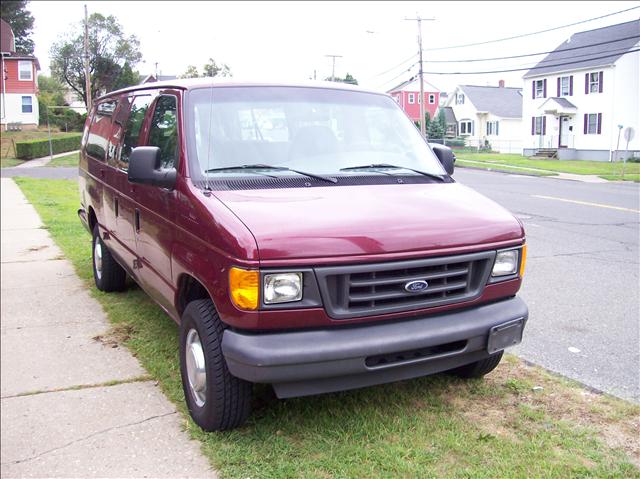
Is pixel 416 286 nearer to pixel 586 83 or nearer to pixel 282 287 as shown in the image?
pixel 282 287

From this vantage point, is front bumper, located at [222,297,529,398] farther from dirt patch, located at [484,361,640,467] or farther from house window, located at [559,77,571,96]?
house window, located at [559,77,571,96]

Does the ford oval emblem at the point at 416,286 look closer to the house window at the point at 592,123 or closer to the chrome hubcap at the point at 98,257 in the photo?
the chrome hubcap at the point at 98,257

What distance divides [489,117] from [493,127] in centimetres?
110

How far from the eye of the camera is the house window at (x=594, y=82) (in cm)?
3466

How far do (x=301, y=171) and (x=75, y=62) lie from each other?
3034 inches

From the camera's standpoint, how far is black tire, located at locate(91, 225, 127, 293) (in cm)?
640

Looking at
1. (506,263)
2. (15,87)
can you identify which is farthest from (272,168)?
(15,87)

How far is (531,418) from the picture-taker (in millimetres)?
3689

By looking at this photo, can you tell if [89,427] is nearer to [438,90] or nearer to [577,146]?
[577,146]

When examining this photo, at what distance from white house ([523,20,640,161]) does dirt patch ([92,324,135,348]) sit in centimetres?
2421

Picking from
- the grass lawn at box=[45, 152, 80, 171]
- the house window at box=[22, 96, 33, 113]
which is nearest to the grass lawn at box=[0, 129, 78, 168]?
the grass lawn at box=[45, 152, 80, 171]

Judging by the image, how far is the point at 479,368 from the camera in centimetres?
414

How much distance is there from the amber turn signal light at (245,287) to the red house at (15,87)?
50.4 meters

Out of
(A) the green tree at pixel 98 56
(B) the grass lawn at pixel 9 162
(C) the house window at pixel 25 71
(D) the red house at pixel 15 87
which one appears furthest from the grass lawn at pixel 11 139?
(A) the green tree at pixel 98 56
